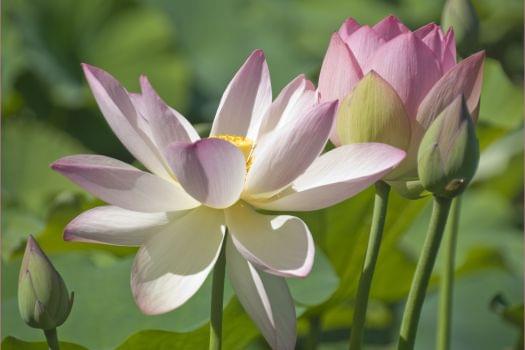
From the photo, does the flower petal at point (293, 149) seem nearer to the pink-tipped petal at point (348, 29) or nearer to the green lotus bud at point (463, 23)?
the pink-tipped petal at point (348, 29)

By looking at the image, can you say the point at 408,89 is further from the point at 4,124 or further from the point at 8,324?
the point at 4,124

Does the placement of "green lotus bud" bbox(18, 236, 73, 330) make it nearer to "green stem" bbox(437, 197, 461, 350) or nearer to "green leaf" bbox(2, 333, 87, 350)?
"green leaf" bbox(2, 333, 87, 350)

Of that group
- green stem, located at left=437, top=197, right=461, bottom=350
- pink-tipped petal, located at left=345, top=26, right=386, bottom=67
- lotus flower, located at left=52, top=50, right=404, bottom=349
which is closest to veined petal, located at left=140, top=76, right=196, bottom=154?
lotus flower, located at left=52, top=50, right=404, bottom=349

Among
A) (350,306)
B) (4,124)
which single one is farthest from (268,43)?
(350,306)

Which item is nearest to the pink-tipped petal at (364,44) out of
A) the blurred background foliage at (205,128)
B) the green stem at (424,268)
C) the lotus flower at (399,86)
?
the lotus flower at (399,86)

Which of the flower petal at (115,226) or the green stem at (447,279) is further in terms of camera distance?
the green stem at (447,279)

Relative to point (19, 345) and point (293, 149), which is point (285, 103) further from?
point (19, 345)

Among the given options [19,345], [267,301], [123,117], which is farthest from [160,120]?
[19,345]
